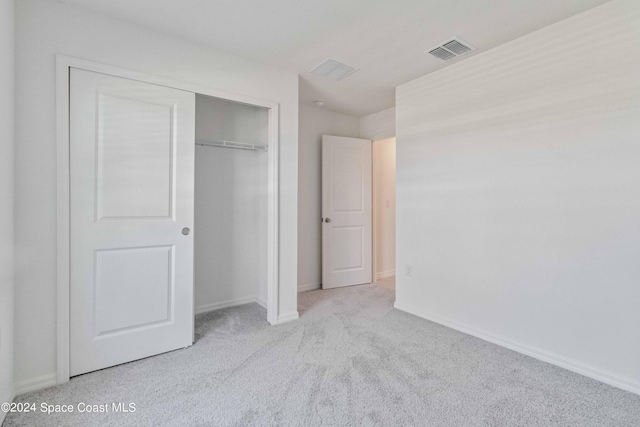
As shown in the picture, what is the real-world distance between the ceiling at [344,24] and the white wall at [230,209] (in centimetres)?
77

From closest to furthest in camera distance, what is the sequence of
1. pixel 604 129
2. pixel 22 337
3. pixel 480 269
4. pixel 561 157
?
pixel 22 337 < pixel 604 129 < pixel 561 157 < pixel 480 269

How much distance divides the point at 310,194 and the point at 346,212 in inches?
22.3

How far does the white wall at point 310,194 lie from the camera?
394 cm

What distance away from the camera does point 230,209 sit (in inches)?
129

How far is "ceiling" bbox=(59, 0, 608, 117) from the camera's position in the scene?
1907 mm

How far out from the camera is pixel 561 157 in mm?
2086

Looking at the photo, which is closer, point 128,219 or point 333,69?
point 128,219

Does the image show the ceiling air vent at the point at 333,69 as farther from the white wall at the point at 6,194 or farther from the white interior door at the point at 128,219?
the white wall at the point at 6,194

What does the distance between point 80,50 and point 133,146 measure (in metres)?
0.66

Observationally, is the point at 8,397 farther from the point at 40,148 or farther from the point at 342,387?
the point at 342,387

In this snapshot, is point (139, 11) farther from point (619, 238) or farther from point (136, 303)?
point (619, 238)

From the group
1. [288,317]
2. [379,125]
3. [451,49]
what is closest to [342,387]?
[288,317]

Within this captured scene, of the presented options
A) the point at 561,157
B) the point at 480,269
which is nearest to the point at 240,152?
the point at 480,269

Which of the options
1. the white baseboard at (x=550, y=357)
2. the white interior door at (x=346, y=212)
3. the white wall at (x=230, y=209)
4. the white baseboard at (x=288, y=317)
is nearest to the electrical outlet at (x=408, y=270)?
the white baseboard at (x=550, y=357)
